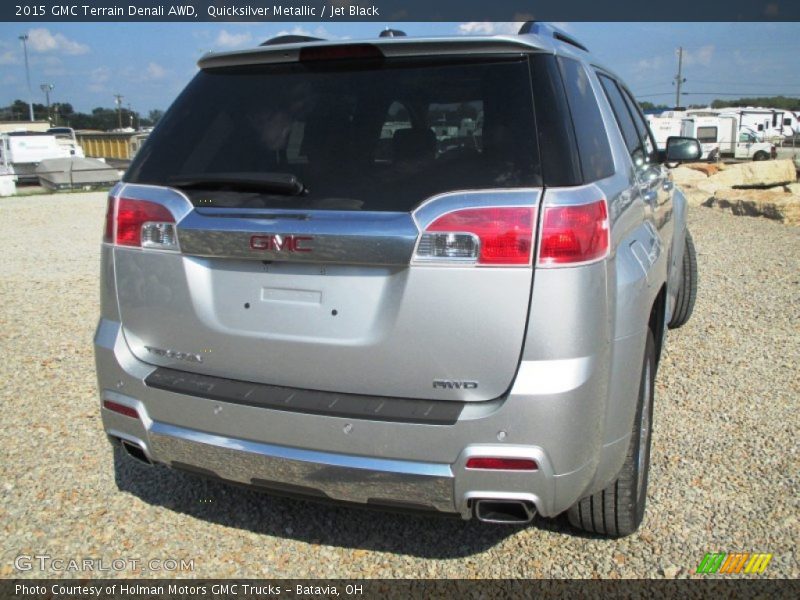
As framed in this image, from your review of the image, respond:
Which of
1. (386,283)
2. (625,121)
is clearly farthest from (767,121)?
(386,283)

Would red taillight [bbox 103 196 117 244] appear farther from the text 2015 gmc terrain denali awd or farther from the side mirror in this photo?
the side mirror

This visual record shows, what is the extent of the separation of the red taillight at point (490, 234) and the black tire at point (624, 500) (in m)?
0.92

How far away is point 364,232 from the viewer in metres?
2.32

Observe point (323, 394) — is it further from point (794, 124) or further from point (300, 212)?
point (794, 124)

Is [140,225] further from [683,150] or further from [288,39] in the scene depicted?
[683,150]

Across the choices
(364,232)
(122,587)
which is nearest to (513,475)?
(364,232)

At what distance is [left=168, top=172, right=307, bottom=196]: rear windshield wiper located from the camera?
2.49 metres

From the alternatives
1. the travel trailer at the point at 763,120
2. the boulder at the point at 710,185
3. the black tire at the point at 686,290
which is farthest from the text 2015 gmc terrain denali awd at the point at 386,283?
the travel trailer at the point at 763,120

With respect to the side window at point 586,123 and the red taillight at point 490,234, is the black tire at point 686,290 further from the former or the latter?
the red taillight at point 490,234

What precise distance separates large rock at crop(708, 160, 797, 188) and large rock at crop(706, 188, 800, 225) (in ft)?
14.1

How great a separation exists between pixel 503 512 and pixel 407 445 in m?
0.41

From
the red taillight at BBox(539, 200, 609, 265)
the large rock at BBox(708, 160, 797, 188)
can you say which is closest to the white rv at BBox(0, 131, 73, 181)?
the large rock at BBox(708, 160, 797, 188)

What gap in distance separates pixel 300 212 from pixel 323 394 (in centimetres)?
60

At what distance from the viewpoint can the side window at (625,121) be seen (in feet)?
11.5
